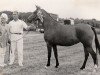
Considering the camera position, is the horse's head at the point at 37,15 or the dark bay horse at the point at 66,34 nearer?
the dark bay horse at the point at 66,34

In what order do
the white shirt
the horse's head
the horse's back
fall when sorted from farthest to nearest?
the white shirt
the horse's head
the horse's back

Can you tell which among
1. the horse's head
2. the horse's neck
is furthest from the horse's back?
the horse's head

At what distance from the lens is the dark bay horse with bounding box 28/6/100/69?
10930mm

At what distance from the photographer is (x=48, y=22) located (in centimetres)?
1174

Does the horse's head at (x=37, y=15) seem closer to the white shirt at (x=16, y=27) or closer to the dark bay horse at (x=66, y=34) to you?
the dark bay horse at (x=66, y=34)

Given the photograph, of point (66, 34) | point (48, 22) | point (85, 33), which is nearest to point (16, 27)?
point (48, 22)

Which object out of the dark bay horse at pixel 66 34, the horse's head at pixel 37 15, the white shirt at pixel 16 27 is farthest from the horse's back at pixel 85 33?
the white shirt at pixel 16 27

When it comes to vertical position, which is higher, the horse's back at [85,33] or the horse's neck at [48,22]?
the horse's neck at [48,22]

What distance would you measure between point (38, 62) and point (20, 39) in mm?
1757

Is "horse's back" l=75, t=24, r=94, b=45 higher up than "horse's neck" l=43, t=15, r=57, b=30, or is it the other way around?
"horse's neck" l=43, t=15, r=57, b=30

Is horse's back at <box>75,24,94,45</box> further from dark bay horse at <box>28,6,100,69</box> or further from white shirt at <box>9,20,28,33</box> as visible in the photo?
white shirt at <box>9,20,28,33</box>

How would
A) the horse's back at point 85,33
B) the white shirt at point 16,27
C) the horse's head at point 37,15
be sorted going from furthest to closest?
the white shirt at point 16,27, the horse's head at point 37,15, the horse's back at point 85,33

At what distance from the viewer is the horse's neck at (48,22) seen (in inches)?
460

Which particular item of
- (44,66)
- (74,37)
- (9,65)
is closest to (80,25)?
→ (74,37)
